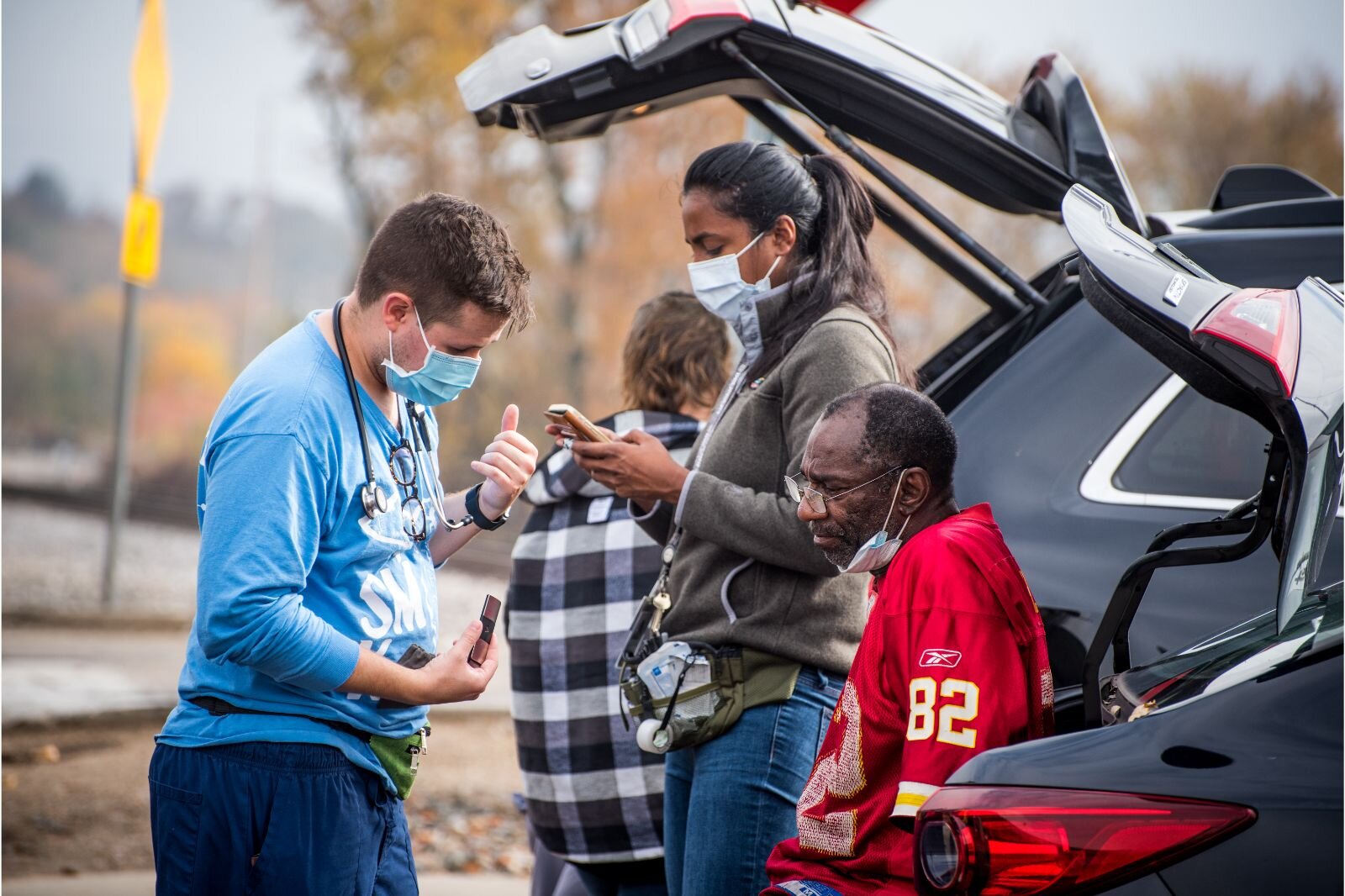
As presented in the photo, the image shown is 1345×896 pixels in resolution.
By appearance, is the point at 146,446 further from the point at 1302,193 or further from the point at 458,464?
the point at 1302,193

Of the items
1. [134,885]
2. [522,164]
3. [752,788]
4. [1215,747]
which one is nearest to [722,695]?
[752,788]

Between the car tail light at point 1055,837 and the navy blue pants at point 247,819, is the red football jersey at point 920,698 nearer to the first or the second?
the car tail light at point 1055,837

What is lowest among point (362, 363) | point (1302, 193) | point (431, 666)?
point (431, 666)

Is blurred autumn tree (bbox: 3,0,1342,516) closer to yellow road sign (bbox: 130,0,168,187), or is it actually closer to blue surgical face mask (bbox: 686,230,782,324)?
yellow road sign (bbox: 130,0,168,187)

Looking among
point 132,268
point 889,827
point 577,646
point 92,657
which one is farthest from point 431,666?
point 132,268

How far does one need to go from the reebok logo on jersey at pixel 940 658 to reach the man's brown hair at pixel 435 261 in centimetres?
110

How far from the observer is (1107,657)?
7.73ft

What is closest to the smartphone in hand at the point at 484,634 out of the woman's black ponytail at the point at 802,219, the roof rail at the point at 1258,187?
the woman's black ponytail at the point at 802,219

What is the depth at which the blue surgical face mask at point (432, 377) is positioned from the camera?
2391mm

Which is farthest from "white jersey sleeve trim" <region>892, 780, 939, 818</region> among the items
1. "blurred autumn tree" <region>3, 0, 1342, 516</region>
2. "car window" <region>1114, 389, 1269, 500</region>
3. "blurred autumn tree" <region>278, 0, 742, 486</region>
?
"blurred autumn tree" <region>278, 0, 742, 486</region>

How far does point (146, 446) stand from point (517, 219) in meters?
16.2

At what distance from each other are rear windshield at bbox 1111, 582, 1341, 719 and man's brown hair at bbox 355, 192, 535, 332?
1366mm

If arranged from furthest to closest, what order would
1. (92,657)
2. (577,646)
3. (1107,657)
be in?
(92,657), (577,646), (1107,657)

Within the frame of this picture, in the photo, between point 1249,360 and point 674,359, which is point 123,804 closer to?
point 674,359
